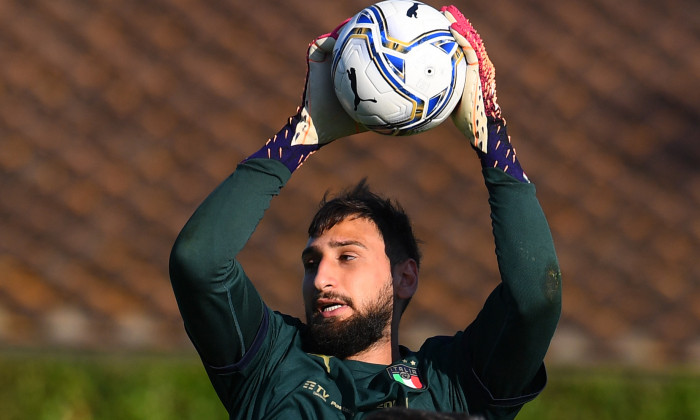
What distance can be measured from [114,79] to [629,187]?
157 inches

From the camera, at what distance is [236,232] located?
3873 millimetres

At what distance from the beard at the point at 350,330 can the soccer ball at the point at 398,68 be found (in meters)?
0.65

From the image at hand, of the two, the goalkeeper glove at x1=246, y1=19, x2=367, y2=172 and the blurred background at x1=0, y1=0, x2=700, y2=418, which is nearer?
the goalkeeper glove at x1=246, y1=19, x2=367, y2=172

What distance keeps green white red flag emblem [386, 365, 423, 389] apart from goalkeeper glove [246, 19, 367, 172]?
0.79 meters

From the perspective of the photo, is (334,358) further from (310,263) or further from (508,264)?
(508,264)

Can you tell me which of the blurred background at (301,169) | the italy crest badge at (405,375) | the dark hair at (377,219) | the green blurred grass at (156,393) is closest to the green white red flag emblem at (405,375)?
the italy crest badge at (405,375)

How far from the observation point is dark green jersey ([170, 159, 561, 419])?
384 centimetres

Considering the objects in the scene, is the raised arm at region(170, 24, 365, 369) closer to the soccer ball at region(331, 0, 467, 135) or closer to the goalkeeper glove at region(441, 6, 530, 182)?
the soccer ball at region(331, 0, 467, 135)

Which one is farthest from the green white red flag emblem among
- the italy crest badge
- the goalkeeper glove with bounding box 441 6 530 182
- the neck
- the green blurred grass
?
the green blurred grass

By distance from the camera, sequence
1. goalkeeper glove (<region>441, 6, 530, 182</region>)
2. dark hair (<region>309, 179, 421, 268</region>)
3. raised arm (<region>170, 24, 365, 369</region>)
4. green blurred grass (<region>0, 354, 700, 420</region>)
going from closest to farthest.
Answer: raised arm (<region>170, 24, 365, 369</region>)
goalkeeper glove (<region>441, 6, 530, 182</region>)
dark hair (<region>309, 179, 421, 268</region>)
green blurred grass (<region>0, 354, 700, 420</region>)

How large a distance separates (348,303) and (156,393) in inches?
127

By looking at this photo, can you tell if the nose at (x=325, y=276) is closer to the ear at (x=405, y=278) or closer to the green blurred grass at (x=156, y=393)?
the ear at (x=405, y=278)

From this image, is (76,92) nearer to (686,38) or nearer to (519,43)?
(519,43)

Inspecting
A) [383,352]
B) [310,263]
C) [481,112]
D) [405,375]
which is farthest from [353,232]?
[481,112]
